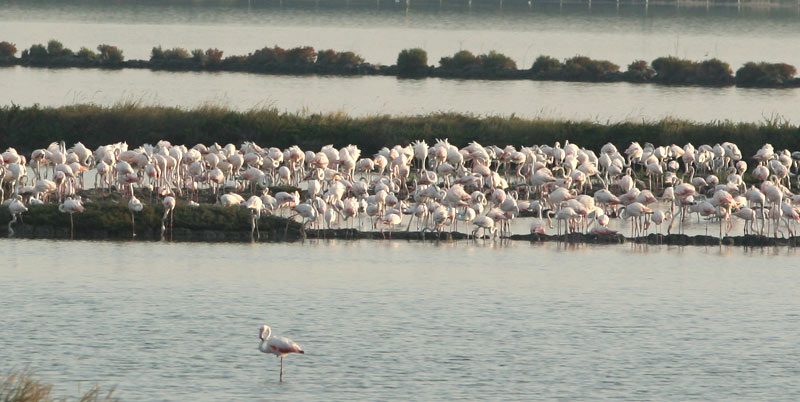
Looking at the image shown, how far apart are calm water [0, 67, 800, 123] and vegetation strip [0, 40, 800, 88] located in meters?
0.70

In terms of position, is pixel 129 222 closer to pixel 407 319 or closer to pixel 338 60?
pixel 407 319

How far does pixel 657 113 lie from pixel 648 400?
4127cm

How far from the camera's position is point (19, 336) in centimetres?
1981

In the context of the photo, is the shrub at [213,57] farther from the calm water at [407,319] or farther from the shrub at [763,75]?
the calm water at [407,319]

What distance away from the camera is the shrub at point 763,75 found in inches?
2731

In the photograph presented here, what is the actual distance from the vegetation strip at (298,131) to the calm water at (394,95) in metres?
13.9

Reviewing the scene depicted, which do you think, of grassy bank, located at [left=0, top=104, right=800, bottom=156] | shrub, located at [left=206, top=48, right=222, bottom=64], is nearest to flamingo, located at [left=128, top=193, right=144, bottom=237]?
grassy bank, located at [left=0, top=104, right=800, bottom=156]

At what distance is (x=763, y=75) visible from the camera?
69.4 metres

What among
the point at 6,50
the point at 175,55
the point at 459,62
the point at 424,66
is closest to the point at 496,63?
the point at 459,62

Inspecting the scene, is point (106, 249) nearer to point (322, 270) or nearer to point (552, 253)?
point (322, 270)

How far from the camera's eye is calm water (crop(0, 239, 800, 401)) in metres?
18.1

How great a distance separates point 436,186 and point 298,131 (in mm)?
9220

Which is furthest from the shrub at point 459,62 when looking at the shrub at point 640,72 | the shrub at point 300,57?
the shrub at point 640,72

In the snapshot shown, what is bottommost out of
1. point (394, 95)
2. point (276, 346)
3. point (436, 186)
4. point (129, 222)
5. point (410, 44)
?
point (276, 346)
